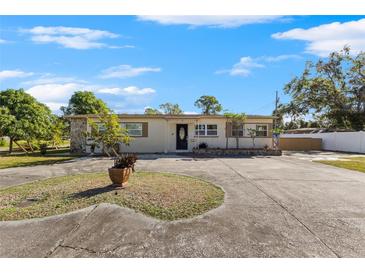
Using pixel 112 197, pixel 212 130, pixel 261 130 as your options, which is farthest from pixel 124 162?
pixel 261 130

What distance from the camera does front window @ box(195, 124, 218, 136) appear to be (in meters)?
19.3

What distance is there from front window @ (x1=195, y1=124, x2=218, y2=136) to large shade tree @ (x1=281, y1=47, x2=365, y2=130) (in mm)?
14969

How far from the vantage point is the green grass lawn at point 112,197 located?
194 inches

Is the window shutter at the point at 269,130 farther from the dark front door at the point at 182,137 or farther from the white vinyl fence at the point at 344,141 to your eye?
the white vinyl fence at the point at 344,141

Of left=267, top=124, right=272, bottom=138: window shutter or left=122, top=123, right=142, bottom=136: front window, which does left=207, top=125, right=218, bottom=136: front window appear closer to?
left=267, top=124, right=272, bottom=138: window shutter

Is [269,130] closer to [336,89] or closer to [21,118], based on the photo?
[336,89]

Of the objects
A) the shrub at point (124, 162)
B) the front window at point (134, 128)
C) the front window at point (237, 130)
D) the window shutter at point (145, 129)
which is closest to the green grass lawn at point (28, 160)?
the front window at point (134, 128)

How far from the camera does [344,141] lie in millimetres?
23172

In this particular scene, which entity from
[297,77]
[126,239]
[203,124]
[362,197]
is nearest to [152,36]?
[126,239]

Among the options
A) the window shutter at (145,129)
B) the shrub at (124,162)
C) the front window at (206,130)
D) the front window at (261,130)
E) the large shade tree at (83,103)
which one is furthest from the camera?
the large shade tree at (83,103)

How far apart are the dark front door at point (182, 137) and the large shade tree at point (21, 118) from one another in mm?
11623

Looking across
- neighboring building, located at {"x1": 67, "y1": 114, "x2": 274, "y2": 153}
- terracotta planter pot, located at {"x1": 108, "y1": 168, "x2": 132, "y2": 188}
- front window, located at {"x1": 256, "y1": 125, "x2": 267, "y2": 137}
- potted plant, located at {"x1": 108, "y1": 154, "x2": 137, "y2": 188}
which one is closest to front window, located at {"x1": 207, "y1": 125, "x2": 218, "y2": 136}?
neighboring building, located at {"x1": 67, "y1": 114, "x2": 274, "y2": 153}

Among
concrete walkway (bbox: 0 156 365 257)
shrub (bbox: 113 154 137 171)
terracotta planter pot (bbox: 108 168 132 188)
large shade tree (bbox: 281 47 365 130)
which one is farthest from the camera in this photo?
large shade tree (bbox: 281 47 365 130)
